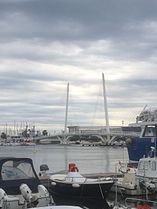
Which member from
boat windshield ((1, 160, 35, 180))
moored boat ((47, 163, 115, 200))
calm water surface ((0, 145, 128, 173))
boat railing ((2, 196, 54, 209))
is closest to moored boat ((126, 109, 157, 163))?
→ moored boat ((47, 163, 115, 200))

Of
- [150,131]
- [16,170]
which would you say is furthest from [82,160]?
[16,170]

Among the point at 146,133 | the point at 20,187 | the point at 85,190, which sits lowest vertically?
the point at 85,190

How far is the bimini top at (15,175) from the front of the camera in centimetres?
1639

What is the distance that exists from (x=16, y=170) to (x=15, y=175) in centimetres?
25

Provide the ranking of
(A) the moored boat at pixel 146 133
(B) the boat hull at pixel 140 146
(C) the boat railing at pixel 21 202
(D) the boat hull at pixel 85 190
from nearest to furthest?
1. (C) the boat railing at pixel 21 202
2. (D) the boat hull at pixel 85 190
3. (A) the moored boat at pixel 146 133
4. (B) the boat hull at pixel 140 146

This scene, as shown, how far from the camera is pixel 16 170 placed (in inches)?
668

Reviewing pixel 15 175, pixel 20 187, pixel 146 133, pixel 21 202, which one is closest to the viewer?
pixel 21 202

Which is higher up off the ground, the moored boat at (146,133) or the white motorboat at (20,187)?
the moored boat at (146,133)

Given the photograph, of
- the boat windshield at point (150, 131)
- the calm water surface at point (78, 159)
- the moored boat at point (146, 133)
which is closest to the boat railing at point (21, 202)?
the moored boat at point (146, 133)

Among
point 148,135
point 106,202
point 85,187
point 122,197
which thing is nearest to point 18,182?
point 85,187

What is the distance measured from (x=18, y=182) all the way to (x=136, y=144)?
14.8 m

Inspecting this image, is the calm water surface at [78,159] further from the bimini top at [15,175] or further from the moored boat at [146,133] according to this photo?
the bimini top at [15,175]

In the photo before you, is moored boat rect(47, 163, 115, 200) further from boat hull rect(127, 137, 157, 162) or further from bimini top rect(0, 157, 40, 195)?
bimini top rect(0, 157, 40, 195)

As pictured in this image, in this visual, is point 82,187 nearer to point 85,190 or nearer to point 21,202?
point 85,190
